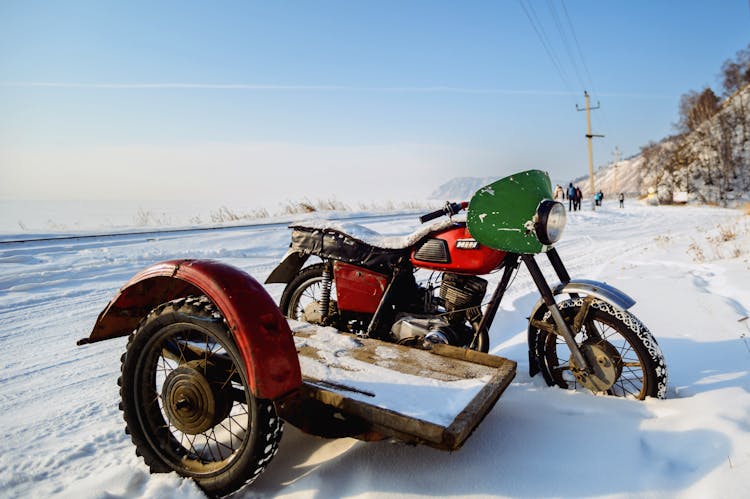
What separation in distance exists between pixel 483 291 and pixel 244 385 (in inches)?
64.0

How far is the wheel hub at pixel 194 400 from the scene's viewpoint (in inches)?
77.3

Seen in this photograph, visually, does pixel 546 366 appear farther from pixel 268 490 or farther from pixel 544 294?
pixel 268 490

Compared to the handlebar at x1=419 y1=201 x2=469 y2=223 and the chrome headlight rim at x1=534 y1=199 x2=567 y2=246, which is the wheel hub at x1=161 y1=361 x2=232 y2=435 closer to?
the handlebar at x1=419 y1=201 x2=469 y2=223

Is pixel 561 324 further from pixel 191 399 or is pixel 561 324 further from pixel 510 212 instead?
pixel 191 399

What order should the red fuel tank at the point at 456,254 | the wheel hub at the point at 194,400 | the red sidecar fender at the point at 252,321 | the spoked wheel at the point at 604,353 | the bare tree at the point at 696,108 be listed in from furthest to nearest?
the bare tree at the point at 696,108 → the red fuel tank at the point at 456,254 → the spoked wheel at the point at 604,353 → the wheel hub at the point at 194,400 → the red sidecar fender at the point at 252,321

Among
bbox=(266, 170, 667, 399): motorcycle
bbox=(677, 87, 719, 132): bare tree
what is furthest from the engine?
bbox=(677, 87, 719, 132): bare tree

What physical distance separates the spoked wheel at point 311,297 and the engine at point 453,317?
670 mm

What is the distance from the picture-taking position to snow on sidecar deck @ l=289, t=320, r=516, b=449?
1793 mm

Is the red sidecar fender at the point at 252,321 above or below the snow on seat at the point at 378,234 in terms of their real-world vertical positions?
below

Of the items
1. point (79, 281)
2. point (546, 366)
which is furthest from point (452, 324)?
point (79, 281)

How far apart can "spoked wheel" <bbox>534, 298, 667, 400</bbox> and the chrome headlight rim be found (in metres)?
0.42

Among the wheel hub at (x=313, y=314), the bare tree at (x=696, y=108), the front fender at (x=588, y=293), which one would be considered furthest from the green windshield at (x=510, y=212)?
the bare tree at (x=696, y=108)

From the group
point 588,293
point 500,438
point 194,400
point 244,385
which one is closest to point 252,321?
point 244,385

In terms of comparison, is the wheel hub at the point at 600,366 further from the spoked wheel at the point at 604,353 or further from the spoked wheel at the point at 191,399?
the spoked wheel at the point at 191,399
